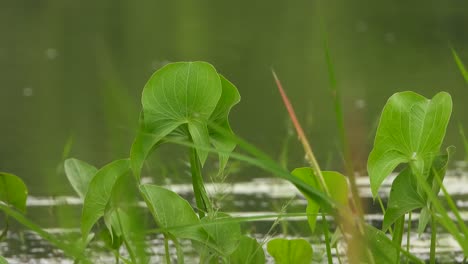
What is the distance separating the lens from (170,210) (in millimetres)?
1679

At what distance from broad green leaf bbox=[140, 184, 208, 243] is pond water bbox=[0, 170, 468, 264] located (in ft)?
0.53

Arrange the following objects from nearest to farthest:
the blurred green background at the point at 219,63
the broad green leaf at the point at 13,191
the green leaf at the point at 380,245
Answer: the green leaf at the point at 380,245 < the broad green leaf at the point at 13,191 < the blurred green background at the point at 219,63

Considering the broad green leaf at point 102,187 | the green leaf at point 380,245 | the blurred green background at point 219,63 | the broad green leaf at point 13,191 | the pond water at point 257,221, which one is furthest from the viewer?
the blurred green background at point 219,63

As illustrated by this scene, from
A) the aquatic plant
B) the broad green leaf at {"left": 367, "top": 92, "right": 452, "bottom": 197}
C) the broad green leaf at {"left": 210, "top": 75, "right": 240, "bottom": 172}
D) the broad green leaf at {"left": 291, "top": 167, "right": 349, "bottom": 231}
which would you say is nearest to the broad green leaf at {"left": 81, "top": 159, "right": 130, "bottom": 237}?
the aquatic plant

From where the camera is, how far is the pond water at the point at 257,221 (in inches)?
92.5

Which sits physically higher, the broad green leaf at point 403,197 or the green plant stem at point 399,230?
the broad green leaf at point 403,197

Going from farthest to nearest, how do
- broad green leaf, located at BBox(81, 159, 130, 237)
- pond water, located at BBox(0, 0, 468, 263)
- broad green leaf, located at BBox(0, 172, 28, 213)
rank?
pond water, located at BBox(0, 0, 468, 263), broad green leaf, located at BBox(0, 172, 28, 213), broad green leaf, located at BBox(81, 159, 130, 237)

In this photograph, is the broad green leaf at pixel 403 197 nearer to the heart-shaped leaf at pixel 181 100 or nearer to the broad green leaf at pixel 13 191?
the heart-shaped leaf at pixel 181 100

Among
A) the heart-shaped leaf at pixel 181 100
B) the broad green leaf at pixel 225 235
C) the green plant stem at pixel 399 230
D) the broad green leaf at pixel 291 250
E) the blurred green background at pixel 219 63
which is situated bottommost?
the blurred green background at pixel 219 63

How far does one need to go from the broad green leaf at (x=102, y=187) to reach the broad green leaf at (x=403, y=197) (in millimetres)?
357

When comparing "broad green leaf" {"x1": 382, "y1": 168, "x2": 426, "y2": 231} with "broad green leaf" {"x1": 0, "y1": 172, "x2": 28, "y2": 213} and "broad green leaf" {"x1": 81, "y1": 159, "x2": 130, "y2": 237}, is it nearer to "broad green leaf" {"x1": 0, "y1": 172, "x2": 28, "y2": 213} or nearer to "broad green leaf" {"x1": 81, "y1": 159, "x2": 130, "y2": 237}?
"broad green leaf" {"x1": 81, "y1": 159, "x2": 130, "y2": 237}

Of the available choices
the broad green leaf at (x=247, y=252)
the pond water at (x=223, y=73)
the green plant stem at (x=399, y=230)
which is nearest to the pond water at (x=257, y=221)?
the pond water at (x=223, y=73)

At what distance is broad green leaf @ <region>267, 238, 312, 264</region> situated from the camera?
5.77 feet

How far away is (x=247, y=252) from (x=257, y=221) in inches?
39.0
